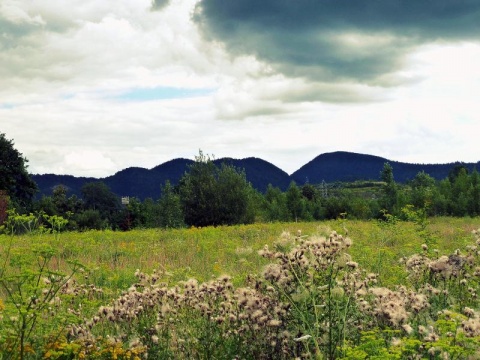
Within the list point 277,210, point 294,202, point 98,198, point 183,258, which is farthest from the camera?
point 98,198

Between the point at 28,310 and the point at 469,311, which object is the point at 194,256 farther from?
the point at 469,311

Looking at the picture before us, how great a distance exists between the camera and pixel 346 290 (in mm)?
5027

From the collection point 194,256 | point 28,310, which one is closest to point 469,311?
point 28,310

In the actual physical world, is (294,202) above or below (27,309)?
above

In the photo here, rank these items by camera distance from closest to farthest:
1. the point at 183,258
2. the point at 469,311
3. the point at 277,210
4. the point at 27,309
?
1. the point at 27,309
2. the point at 469,311
3. the point at 183,258
4. the point at 277,210

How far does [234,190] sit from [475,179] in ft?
137

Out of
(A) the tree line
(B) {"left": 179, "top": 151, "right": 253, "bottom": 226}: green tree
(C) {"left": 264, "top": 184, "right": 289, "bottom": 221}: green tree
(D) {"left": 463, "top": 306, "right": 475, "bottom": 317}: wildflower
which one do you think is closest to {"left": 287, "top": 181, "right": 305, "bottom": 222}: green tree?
(A) the tree line

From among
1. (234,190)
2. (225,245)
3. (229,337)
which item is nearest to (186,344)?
(229,337)

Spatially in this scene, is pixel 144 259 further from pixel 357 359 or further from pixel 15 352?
pixel 357 359

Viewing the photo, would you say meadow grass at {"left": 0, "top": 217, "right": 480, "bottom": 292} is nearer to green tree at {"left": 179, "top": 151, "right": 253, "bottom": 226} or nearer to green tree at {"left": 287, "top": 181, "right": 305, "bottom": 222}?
green tree at {"left": 179, "top": 151, "right": 253, "bottom": 226}

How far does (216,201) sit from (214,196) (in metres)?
0.47

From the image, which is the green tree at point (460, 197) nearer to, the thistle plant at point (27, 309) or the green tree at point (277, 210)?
the green tree at point (277, 210)

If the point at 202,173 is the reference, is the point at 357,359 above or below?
below

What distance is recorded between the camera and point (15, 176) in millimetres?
51031
